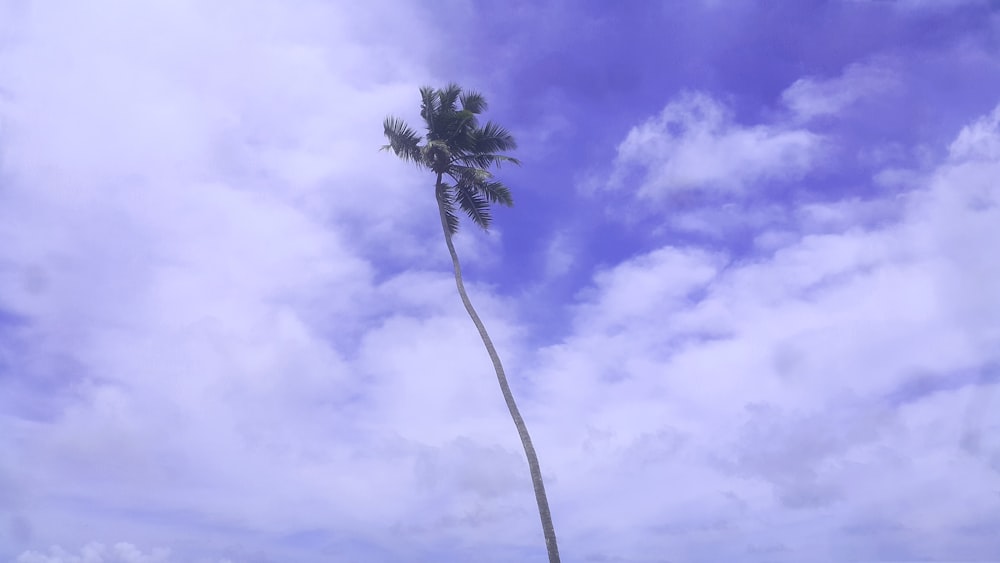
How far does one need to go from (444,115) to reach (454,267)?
6.28 m

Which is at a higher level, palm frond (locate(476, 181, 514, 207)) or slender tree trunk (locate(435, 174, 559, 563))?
palm frond (locate(476, 181, 514, 207))

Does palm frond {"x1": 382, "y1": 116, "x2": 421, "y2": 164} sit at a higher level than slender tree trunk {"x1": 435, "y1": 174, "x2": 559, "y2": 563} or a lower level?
higher

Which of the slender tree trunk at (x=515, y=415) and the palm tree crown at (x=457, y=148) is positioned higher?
the palm tree crown at (x=457, y=148)

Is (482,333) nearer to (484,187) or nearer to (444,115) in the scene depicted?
(484,187)

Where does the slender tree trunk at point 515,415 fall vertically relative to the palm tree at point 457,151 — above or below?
below

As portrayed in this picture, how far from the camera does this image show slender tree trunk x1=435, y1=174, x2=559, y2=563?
79.0ft

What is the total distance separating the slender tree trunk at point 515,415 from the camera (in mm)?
24094

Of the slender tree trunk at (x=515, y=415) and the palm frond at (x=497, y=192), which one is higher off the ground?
the palm frond at (x=497, y=192)

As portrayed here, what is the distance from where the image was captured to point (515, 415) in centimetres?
2659

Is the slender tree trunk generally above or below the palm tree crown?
below

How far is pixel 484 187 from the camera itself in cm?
3138

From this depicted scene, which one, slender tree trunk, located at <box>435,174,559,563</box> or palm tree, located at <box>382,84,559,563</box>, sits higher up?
palm tree, located at <box>382,84,559,563</box>

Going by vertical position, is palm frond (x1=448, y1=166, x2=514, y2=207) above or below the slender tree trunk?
above

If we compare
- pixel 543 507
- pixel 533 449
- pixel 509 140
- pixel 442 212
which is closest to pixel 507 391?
pixel 533 449
